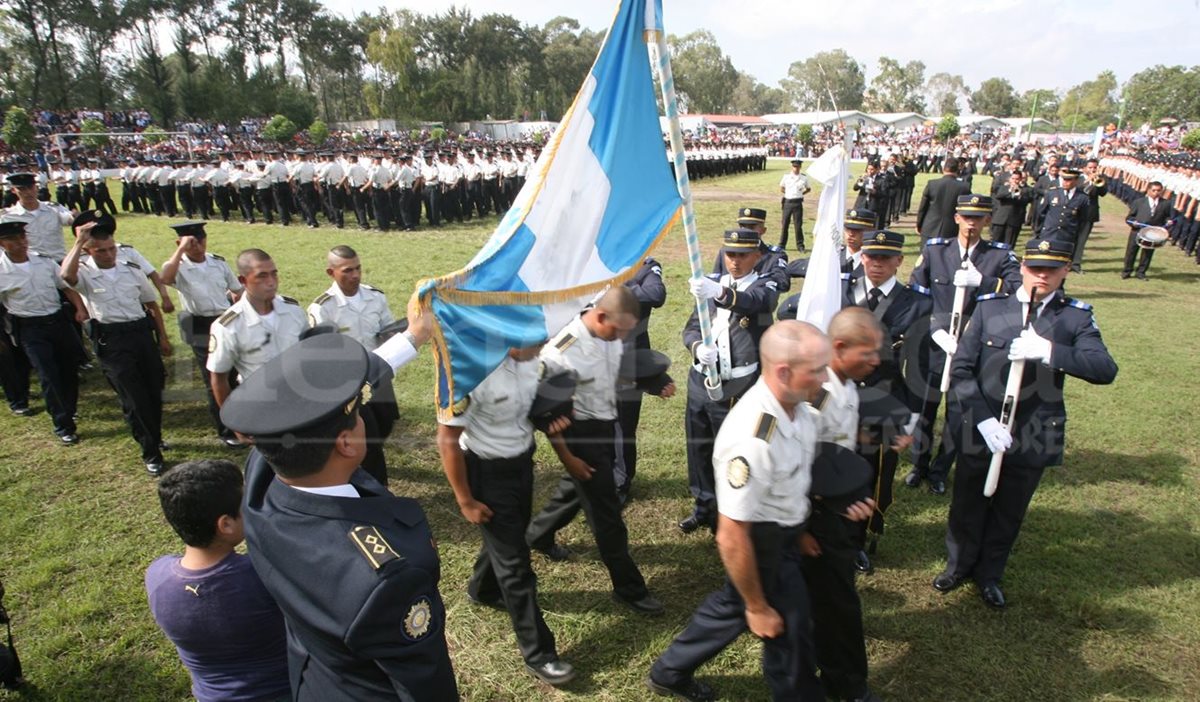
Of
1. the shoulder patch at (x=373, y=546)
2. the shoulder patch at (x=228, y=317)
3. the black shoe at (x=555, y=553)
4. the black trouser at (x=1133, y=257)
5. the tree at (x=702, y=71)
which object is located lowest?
the black shoe at (x=555, y=553)

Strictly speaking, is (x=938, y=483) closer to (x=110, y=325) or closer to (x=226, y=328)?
(x=226, y=328)

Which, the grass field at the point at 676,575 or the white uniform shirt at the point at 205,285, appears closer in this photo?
the grass field at the point at 676,575

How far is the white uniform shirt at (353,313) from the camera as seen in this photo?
15.4 feet

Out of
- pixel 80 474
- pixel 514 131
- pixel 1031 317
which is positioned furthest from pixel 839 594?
pixel 514 131

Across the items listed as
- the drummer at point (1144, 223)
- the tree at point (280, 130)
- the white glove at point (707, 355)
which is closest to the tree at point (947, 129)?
the drummer at point (1144, 223)

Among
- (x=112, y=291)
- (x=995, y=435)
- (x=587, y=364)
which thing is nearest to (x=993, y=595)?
(x=995, y=435)

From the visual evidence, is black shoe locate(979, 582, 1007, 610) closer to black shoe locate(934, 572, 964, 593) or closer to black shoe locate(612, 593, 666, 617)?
black shoe locate(934, 572, 964, 593)

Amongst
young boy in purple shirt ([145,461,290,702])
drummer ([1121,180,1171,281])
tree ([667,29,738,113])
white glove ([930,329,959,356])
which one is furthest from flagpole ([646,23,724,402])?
tree ([667,29,738,113])

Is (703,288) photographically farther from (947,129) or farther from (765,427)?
(947,129)

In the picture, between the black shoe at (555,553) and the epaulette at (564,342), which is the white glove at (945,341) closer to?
the epaulette at (564,342)

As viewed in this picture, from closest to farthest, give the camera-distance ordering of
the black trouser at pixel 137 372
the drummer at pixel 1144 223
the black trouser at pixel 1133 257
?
the black trouser at pixel 137 372, the drummer at pixel 1144 223, the black trouser at pixel 1133 257

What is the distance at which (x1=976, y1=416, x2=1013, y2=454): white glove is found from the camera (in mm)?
3539

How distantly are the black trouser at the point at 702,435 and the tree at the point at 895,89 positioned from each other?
75.0m

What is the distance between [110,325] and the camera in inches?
206
